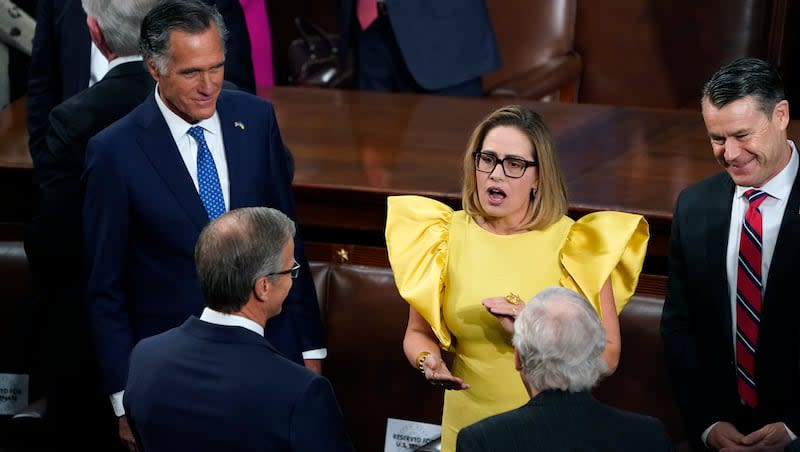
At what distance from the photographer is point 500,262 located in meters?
2.74

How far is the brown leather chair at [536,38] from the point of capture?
5398mm

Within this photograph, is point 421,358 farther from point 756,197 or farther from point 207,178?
point 756,197

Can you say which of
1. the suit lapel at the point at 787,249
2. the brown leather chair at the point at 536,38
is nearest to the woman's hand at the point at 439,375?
the suit lapel at the point at 787,249

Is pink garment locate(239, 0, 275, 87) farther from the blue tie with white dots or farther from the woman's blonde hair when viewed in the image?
the woman's blonde hair

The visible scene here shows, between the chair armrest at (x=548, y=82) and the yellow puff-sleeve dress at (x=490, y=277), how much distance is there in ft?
7.61

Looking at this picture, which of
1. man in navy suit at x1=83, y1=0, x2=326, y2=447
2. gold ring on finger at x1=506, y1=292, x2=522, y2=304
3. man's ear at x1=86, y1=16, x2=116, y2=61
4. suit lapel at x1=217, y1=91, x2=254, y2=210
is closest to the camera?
gold ring on finger at x1=506, y1=292, x2=522, y2=304

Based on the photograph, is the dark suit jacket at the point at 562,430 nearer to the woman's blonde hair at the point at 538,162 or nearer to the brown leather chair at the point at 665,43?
the woman's blonde hair at the point at 538,162

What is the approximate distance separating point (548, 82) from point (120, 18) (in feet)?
8.53

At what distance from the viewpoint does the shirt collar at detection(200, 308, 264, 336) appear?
229 centimetres

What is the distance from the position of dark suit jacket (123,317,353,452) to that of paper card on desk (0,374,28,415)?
1612 mm

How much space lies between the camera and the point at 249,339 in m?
2.27

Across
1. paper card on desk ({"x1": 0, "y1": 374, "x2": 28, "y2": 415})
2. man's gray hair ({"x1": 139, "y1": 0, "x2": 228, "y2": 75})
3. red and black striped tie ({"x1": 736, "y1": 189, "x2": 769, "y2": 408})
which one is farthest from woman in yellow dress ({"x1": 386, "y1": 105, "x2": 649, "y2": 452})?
paper card on desk ({"x1": 0, "y1": 374, "x2": 28, "y2": 415})

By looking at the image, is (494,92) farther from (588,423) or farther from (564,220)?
(588,423)

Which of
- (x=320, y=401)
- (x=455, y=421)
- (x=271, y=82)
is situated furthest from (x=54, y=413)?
(x=271, y=82)
